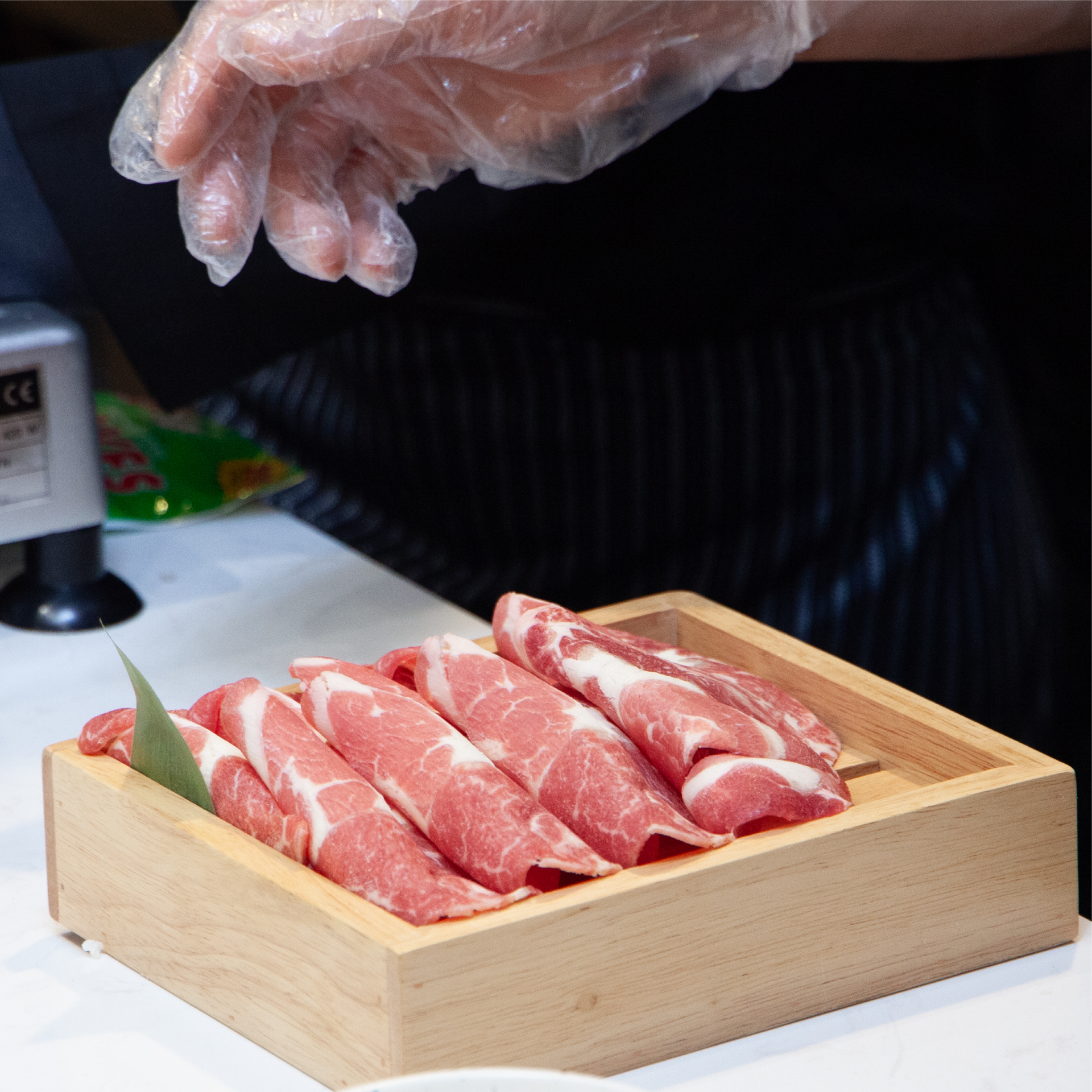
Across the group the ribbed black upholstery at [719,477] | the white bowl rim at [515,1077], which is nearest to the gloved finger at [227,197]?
the white bowl rim at [515,1077]

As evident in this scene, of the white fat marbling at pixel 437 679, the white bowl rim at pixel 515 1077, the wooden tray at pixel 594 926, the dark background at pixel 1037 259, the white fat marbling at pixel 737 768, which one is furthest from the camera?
the dark background at pixel 1037 259

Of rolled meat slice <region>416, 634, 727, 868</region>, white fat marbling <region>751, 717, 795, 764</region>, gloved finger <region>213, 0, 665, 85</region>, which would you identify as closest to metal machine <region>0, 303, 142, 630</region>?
gloved finger <region>213, 0, 665, 85</region>

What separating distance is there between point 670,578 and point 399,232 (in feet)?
3.02

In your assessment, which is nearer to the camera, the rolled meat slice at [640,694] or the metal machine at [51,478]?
the rolled meat slice at [640,694]

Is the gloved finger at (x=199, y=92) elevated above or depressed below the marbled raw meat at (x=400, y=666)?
above

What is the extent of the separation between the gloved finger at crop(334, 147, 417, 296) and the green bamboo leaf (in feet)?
1.31

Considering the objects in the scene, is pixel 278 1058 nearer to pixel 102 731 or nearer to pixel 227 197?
pixel 102 731

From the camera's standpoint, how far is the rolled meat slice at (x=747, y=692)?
2.96 feet

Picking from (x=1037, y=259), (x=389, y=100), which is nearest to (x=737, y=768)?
(x=389, y=100)

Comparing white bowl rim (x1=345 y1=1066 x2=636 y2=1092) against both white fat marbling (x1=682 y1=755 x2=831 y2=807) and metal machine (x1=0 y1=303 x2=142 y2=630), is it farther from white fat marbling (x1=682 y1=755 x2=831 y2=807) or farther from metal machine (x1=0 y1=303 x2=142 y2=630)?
metal machine (x1=0 y1=303 x2=142 y2=630)

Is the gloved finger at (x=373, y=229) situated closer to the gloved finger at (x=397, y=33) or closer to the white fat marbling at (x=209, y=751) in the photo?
the gloved finger at (x=397, y=33)

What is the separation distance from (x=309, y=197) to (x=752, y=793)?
0.58 metres

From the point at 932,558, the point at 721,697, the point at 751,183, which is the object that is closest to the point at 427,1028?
the point at 721,697

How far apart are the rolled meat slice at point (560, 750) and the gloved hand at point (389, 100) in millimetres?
330
